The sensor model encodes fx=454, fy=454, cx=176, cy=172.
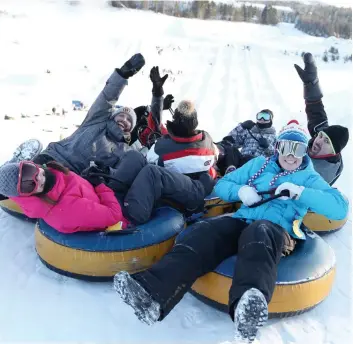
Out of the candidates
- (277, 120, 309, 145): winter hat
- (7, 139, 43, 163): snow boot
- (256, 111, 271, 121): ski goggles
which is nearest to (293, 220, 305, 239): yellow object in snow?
(277, 120, 309, 145): winter hat

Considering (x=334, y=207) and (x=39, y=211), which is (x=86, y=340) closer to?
(x=39, y=211)

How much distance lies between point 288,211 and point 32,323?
1821 mm

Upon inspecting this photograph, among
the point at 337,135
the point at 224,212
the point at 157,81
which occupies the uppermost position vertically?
the point at 157,81

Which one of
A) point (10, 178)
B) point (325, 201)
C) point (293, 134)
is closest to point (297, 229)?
point (325, 201)

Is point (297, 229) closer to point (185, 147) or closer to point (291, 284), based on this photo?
point (291, 284)

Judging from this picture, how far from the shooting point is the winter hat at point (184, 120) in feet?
11.9

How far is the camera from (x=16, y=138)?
6.48 m

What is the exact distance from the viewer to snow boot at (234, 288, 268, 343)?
2.38 m

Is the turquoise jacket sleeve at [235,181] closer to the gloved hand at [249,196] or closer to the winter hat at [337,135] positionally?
the gloved hand at [249,196]

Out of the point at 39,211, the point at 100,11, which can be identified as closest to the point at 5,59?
the point at 100,11

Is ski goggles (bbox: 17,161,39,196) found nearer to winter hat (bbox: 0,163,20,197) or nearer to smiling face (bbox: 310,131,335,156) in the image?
winter hat (bbox: 0,163,20,197)

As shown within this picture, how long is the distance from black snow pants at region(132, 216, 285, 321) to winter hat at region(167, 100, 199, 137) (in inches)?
34.3

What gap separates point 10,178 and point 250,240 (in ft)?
5.42

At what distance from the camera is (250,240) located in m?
2.80
